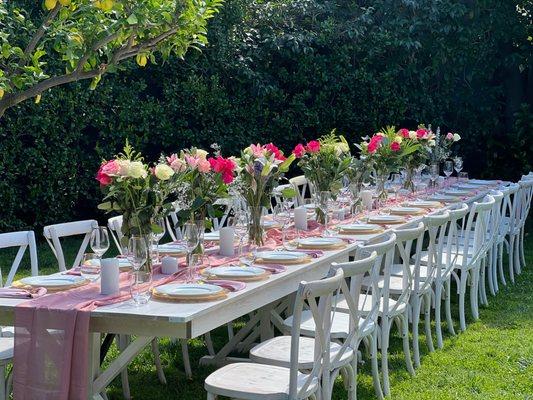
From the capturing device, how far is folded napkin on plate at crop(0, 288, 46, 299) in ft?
11.4

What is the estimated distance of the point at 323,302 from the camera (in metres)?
3.31

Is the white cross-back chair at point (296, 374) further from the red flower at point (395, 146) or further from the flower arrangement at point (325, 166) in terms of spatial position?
the red flower at point (395, 146)

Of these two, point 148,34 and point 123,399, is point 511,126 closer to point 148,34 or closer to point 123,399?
point 148,34

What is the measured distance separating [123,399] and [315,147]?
2063 millimetres

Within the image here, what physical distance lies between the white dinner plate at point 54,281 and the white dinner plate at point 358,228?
2.06 m

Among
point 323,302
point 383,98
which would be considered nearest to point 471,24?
point 383,98

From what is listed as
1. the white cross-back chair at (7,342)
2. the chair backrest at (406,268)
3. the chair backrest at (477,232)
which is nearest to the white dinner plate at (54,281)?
the white cross-back chair at (7,342)

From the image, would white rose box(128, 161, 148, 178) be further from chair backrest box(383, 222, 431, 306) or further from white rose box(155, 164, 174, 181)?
chair backrest box(383, 222, 431, 306)

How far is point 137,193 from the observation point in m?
3.75

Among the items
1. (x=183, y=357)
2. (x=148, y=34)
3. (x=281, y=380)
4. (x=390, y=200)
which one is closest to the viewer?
(x=281, y=380)

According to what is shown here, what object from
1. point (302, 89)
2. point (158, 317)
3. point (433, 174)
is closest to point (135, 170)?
point (158, 317)

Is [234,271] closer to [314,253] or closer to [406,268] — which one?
[314,253]

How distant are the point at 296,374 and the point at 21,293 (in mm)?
1199

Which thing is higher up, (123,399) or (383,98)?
(383,98)
